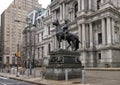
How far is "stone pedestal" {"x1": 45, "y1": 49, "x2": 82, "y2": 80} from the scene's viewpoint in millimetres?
27672

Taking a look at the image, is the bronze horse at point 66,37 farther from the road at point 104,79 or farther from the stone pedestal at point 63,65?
the road at point 104,79

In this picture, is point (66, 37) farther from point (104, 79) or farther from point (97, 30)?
point (97, 30)

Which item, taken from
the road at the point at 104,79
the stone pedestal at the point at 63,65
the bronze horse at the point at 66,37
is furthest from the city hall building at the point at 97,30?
the stone pedestal at the point at 63,65

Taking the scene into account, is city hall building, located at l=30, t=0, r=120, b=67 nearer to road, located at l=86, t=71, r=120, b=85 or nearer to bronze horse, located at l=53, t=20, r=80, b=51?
bronze horse, located at l=53, t=20, r=80, b=51

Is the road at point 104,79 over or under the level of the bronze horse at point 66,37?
under

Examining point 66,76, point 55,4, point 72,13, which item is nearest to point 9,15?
point 55,4

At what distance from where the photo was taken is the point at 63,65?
27.8 metres

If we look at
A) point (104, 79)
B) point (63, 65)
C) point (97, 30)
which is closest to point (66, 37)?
point (63, 65)

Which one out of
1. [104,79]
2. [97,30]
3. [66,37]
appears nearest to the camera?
[104,79]

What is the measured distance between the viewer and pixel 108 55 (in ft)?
168

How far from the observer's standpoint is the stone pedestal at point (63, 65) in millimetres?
27672

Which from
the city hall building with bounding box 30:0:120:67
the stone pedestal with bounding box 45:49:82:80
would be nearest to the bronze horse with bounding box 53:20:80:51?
the stone pedestal with bounding box 45:49:82:80

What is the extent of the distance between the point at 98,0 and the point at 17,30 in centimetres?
9445

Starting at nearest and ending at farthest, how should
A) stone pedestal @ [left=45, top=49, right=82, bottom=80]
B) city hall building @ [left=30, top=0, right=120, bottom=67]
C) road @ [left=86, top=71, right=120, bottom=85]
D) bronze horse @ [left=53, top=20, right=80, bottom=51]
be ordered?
road @ [left=86, top=71, right=120, bottom=85] < stone pedestal @ [left=45, top=49, right=82, bottom=80] < bronze horse @ [left=53, top=20, right=80, bottom=51] < city hall building @ [left=30, top=0, right=120, bottom=67]
